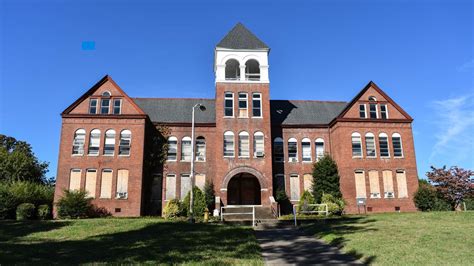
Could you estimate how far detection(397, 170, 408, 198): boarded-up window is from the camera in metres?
35.4

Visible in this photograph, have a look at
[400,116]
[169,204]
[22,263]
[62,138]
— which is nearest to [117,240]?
[22,263]

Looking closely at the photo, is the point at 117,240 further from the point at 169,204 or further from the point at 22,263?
the point at 169,204

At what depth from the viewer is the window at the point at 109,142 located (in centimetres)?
3403

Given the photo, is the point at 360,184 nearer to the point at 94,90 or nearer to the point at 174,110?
the point at 174,110

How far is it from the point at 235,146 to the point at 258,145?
77.4 inches

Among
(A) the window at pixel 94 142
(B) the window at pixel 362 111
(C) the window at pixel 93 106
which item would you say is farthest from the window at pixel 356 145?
(C) the window at pixel 93 106

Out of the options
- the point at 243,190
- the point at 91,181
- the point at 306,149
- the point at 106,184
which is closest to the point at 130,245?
the point at 106,184

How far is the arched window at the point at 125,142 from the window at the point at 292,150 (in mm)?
14142

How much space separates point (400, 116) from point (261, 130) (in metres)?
13.0

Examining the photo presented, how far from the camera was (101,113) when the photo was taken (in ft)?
114

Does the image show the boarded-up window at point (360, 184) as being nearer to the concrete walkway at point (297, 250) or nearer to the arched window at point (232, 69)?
the arched window at point (232, 69)

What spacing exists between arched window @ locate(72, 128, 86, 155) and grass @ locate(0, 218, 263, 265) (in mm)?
11510

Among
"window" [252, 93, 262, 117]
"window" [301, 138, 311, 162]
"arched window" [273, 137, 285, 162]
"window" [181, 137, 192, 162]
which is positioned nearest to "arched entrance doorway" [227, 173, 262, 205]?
"arched window" [273, 137, 285, 162]

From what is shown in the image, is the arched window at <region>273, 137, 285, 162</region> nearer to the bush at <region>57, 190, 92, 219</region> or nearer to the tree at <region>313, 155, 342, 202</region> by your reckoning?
the tree at <region>313, 155, 342, 202</region>
